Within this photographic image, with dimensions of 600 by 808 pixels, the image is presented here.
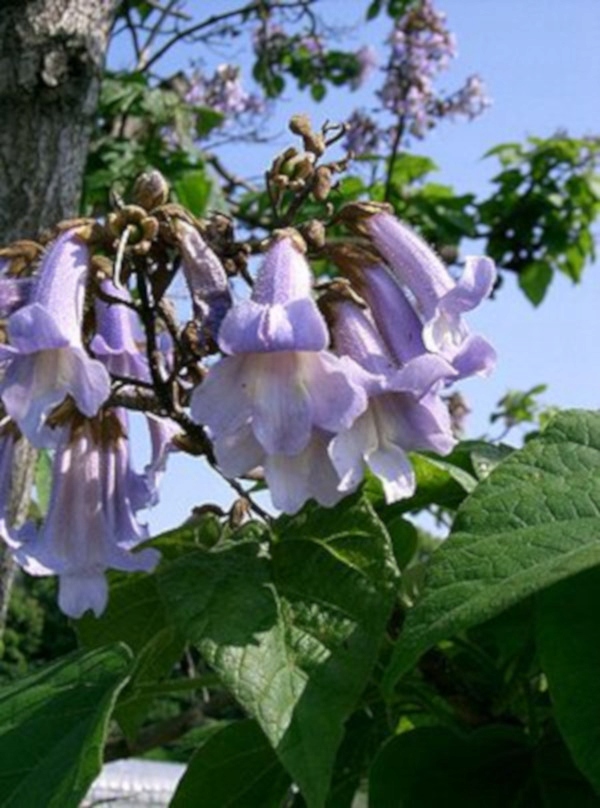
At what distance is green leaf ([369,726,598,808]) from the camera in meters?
0.90

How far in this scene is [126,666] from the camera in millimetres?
850

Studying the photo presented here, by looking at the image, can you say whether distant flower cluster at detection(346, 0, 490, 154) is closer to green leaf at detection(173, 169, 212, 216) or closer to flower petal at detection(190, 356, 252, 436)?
green leaf at detection(173, 169, 212, 216)

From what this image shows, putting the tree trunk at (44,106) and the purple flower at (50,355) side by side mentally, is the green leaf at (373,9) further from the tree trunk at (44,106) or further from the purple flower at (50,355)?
the purple flower at (50,355)

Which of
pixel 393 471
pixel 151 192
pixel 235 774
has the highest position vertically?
pixel 151 192

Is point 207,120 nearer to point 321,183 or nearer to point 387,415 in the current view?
point 321,183

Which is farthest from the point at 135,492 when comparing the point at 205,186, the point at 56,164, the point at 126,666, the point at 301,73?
the point at 301,73

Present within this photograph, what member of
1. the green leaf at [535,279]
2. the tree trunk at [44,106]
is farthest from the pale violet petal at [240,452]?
the green leaf at [535,279]

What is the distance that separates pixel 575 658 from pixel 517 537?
3.6 inches

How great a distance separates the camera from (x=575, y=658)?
77 cm

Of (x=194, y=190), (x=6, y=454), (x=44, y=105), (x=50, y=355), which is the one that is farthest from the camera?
(x=194, y=190)

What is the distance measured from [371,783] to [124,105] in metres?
2.98

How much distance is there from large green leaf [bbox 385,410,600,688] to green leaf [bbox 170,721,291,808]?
29 cm

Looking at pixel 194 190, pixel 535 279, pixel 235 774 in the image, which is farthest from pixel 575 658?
pixel 535 279

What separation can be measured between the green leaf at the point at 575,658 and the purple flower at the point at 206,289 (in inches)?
9.7
